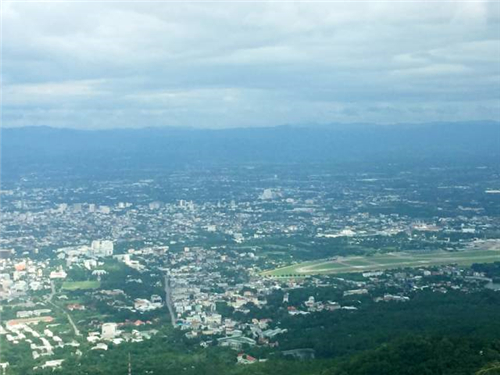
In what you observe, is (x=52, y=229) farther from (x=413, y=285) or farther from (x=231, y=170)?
(x=231, y=170)

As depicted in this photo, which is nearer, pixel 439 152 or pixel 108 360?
pixel 108 360

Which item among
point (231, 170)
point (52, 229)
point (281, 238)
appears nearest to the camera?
point (281, 238)

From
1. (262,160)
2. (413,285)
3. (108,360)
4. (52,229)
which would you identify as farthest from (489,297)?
(262,160)

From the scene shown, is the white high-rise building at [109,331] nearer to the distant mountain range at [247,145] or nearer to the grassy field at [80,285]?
the grassy field at [80,285]

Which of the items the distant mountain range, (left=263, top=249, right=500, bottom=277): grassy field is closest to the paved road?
(left=263, top=249, right=500, bottom=277): grassy field

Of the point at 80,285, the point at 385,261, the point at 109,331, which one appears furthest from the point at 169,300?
the point at 385,261

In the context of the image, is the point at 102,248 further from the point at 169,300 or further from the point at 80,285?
the point at 169,300

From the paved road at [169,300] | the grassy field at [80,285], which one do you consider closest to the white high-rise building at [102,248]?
the grassy field at [80,285]
